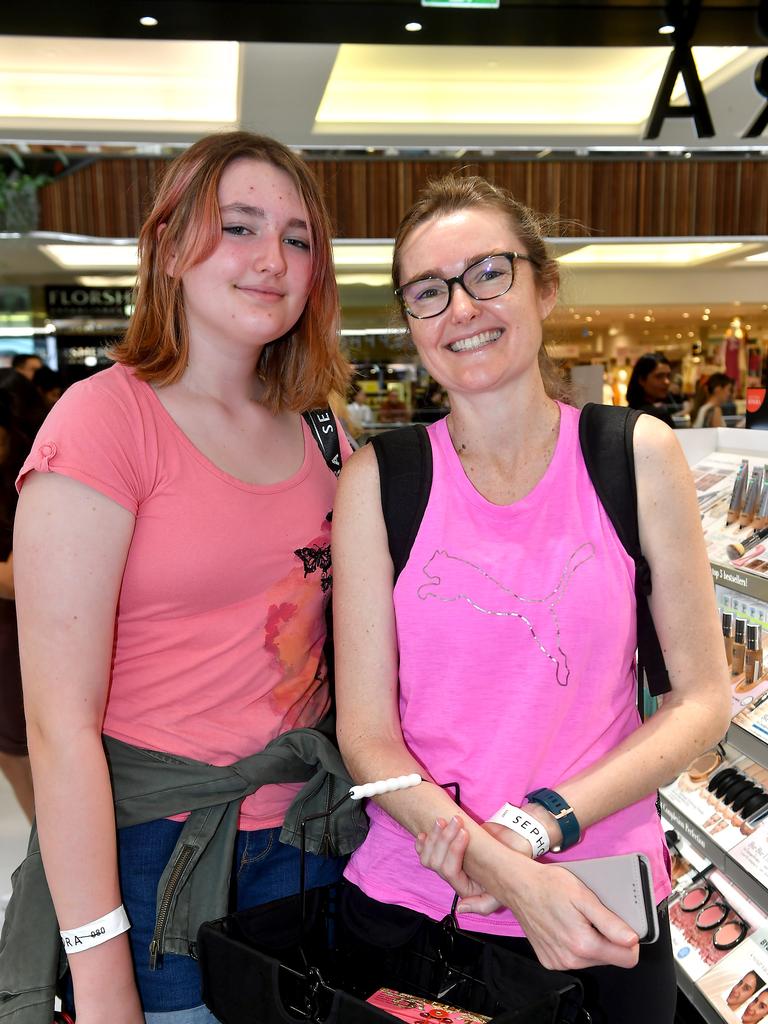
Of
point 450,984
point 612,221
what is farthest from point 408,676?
point 612,221

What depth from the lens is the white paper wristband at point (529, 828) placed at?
119 centimetres

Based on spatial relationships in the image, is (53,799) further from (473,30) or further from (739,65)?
(739,65)

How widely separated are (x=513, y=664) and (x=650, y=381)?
6545mm

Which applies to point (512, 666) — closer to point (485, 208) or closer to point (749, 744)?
point (485, 208)

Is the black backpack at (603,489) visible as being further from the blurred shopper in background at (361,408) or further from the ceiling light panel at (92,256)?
the ceiling light panel at (92,256)

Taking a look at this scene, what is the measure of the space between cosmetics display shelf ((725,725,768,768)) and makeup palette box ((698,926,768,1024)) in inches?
18.7

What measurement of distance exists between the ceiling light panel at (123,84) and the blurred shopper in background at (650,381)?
366 centimetres

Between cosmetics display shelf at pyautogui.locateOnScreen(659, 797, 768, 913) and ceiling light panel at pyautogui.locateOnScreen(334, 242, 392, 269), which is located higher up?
ceiling light panel at pyautogui.locateOnScreen(334, 242, 392, 269)

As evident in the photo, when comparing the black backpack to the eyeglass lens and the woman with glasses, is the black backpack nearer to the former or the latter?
the woman with glasses

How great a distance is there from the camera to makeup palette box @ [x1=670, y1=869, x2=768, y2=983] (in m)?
2.41

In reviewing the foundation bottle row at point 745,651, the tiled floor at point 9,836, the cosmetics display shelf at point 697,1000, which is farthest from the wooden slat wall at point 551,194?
the cosmetics display shelf at point 697,1000

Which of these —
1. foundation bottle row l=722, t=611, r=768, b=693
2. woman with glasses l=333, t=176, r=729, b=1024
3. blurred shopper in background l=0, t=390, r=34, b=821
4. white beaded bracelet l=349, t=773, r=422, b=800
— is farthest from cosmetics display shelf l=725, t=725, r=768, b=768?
blurred shopper in background l=0, t=390, r=34, b=821

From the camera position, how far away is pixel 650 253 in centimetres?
702

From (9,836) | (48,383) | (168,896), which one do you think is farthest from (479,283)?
(48,383)
